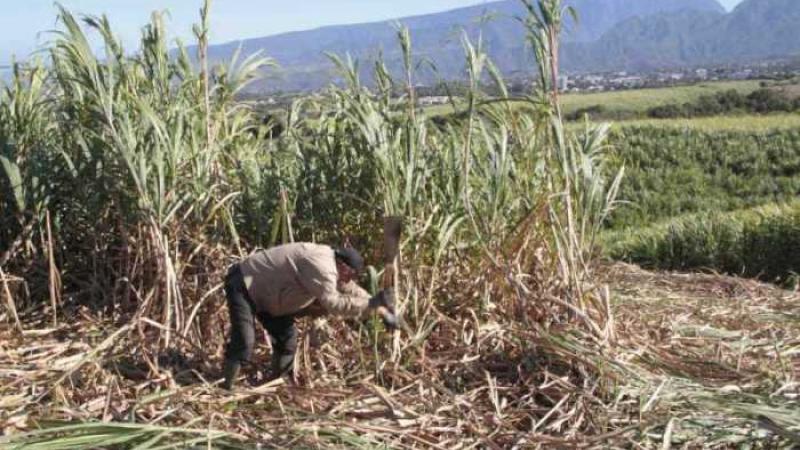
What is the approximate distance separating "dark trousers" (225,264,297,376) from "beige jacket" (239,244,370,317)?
0.12 feet

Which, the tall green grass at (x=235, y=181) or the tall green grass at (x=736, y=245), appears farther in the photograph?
the tall green grass at (x=736, y=245)

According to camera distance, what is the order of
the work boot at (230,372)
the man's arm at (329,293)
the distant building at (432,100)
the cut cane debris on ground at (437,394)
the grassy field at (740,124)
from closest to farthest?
1. the cut cane debris on ground at (437,394)
2. the man's arm at (329,293)
3. the work boot at (230,372)
4. the distant building at (432,100)
5. the grassy field at (740,124)

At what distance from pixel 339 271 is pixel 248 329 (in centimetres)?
46

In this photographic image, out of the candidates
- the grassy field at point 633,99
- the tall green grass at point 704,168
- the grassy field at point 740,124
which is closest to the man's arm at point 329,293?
the tall green grass at point 704,168

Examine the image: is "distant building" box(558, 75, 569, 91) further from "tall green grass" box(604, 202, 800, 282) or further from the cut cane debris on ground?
"tall green grass" box(604, 202, 800, 282)

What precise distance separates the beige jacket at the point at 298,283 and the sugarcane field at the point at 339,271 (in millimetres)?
10

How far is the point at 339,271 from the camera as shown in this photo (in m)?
3.56

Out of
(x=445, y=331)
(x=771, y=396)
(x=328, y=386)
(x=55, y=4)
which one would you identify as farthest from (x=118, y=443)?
(x=771, y=396)

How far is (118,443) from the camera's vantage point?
2.95m

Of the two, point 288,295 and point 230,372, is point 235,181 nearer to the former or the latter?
point 288,295

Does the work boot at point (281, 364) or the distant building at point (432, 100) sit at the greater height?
the distant building at point (432, 100)

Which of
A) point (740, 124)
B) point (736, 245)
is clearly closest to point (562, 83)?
point (736, 245)

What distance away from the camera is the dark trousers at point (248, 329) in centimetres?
355

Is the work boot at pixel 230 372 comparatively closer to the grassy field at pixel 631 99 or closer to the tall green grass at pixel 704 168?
the tall green grass at pixel 704 168
